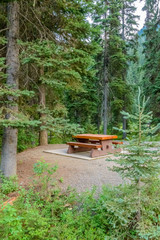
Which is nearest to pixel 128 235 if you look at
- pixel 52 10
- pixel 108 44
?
pixel 52 10

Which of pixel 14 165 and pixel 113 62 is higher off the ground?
pixel 113 62

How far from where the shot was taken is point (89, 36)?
207 inches

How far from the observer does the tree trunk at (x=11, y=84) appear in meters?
4.13

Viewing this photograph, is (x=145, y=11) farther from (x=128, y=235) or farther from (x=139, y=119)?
(x=128, y=235)

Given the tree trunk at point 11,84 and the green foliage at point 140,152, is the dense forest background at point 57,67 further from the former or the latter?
the green foliage at point 140,152

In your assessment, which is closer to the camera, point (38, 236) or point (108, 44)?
point (38, 236)

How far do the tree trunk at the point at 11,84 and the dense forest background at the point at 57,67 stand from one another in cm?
1

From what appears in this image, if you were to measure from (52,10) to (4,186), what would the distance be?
16.9 feet

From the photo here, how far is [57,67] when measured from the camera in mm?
4504

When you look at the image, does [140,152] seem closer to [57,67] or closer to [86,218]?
[86,218]

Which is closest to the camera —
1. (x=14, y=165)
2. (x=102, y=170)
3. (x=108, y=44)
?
(x=14, y=165)

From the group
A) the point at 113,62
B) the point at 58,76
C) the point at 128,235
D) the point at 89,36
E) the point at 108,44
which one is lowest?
the point at 128,235

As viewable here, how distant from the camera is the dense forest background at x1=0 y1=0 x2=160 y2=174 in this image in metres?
4.15

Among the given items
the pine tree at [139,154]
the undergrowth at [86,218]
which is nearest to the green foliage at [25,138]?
the undergrowth at [86,218]
